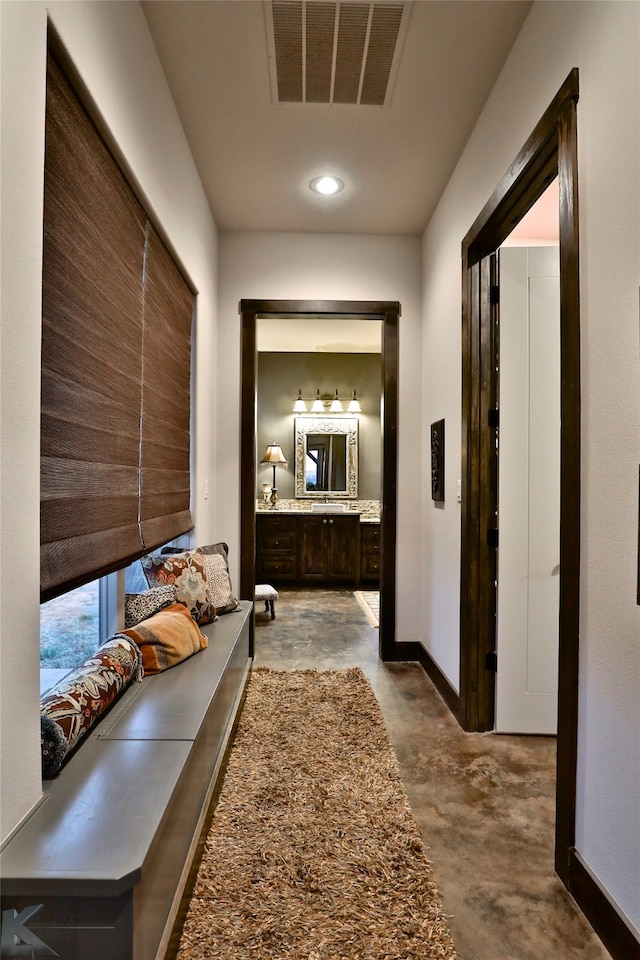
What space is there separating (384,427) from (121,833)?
3.18 m

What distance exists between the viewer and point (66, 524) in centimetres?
150

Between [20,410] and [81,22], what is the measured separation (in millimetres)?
1140

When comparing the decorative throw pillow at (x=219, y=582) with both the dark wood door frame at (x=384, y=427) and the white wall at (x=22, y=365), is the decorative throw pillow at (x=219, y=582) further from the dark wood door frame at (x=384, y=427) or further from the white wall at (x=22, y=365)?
the white wall at (x=22, y=365)

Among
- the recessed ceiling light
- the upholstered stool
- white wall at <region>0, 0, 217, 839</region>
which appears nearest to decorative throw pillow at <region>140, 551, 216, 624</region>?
white wall at <region>0, 0, 217, 839</region>

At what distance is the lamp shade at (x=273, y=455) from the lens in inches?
272

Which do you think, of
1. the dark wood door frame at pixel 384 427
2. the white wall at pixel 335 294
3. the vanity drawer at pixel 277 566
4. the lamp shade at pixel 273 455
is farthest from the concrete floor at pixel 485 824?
the lamp shade at pixel 273 455

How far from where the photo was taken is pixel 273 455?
272 inches

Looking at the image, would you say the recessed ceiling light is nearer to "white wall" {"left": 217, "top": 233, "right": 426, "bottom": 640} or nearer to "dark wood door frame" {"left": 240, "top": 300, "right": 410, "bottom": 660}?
"white wall" {"left": 217, "top": 233, "right": 426, "bottom": 640}

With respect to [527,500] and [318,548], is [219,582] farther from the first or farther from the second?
[318,548]

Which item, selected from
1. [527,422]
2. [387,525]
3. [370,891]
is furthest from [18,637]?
[387,525]

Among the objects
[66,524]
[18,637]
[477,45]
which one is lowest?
[18,637]

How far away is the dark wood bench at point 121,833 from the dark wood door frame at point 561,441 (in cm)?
112

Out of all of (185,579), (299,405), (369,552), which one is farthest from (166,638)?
Answer: (299,405)

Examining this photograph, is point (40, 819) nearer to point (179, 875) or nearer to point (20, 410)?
point (179, 875)
